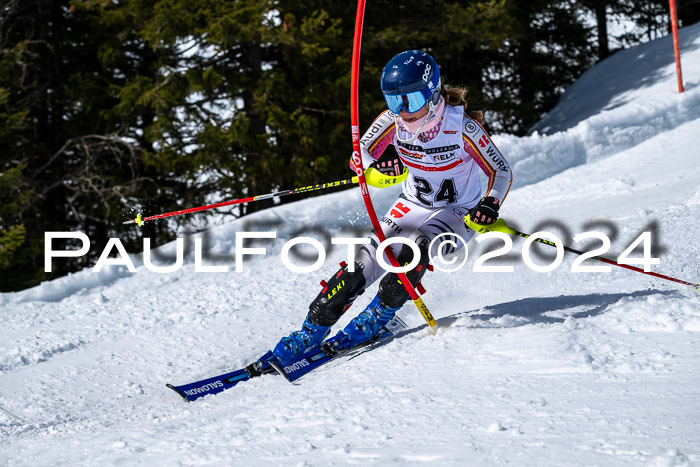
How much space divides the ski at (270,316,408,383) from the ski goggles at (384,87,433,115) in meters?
1.60

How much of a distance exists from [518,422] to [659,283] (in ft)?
9.67

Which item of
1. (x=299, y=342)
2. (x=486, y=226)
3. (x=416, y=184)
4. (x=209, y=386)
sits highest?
(x=416, y=184)

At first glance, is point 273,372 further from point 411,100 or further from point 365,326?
point 411,100

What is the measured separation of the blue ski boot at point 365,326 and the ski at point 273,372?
5cm

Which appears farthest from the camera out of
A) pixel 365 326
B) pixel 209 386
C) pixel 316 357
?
pixel 365 326

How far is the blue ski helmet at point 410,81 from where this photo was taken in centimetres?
404

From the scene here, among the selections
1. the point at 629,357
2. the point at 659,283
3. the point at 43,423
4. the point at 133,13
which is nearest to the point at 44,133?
the point at 133,13

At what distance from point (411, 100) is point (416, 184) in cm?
68

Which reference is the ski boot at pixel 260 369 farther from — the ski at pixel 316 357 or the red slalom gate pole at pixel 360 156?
the red slalom gate pole at pixel 360 156

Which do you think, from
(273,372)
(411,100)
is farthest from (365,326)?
(411,100)

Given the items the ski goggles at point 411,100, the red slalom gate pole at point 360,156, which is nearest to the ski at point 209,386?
the red slalom gate pole at point 360,156

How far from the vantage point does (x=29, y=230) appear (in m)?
13.1

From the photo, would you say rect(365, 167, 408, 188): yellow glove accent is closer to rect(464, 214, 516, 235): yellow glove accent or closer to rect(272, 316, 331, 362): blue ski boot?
rect(464, 214, 516, 235): yellow glove accent

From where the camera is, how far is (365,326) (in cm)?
472
